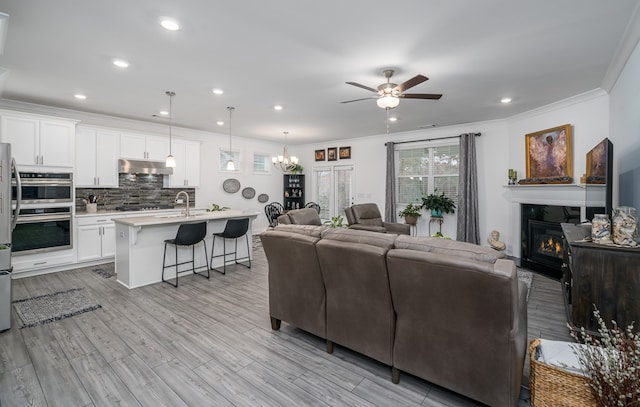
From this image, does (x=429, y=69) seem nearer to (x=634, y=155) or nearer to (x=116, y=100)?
(x=634, y=155)

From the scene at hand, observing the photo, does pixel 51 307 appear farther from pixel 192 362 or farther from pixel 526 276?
pixel 526 276

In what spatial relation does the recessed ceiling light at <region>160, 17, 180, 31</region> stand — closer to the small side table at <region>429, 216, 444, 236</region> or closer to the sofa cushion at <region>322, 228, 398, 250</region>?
the sofa cushion at <region>322, 228, 398, 250</region>

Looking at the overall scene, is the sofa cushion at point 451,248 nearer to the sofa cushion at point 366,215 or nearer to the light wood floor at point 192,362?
the light wood floor at point 192,362

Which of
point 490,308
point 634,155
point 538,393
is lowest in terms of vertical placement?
point 538,393

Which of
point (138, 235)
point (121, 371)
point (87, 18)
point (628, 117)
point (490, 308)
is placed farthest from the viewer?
point (138, 235)

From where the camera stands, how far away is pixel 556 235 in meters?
4.56

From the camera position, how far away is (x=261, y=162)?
8.70m

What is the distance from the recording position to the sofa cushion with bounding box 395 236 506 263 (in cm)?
168

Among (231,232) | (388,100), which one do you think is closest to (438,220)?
(388,100)

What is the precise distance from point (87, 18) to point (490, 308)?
3677 millimetres

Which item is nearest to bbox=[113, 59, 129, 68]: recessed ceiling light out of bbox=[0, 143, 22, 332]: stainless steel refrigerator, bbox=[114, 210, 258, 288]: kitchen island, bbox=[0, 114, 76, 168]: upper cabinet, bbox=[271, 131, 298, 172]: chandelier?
bbox=[0, 143, 22, 332]: stainless steel refrigerator

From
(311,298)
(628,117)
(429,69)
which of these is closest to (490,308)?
(311,298)

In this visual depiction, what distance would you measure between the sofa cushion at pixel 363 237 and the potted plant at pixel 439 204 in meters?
4.86

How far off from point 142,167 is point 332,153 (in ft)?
16.1
